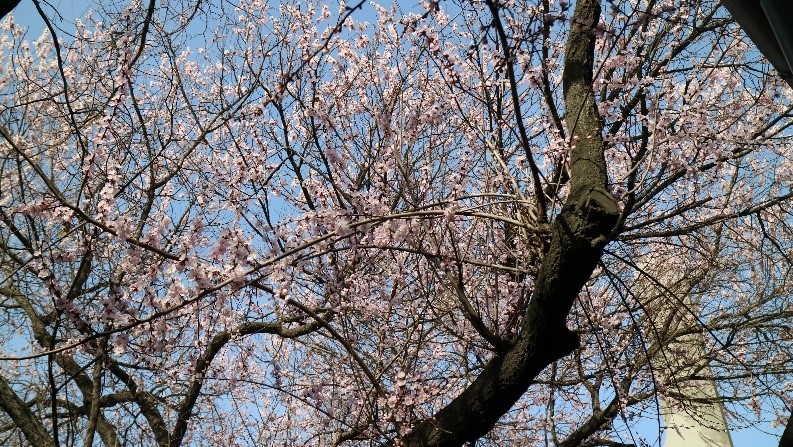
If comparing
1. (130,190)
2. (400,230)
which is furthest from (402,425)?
(130,190)

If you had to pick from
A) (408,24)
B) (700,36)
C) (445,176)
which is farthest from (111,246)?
(700,36)

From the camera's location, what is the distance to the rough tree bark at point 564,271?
116 inches

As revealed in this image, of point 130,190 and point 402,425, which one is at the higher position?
point 130,190

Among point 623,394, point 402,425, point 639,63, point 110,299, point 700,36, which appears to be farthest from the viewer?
point 623,394

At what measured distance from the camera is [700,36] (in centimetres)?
543

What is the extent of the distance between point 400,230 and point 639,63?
7.52 feet

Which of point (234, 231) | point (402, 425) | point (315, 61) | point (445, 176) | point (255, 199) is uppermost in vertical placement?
point (315, 61)

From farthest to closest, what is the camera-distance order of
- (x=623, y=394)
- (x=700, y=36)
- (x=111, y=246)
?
1. (x=623, y=394)
2. (x=111, y=246)
3. (x=700, y=36)

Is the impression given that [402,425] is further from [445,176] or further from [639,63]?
[639,63]

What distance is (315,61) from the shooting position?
5918 mm

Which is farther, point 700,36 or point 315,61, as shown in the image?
point 315,61

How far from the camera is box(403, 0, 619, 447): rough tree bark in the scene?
2941 mm

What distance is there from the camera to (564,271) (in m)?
→ 2.98

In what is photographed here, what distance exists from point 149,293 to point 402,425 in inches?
67.2
